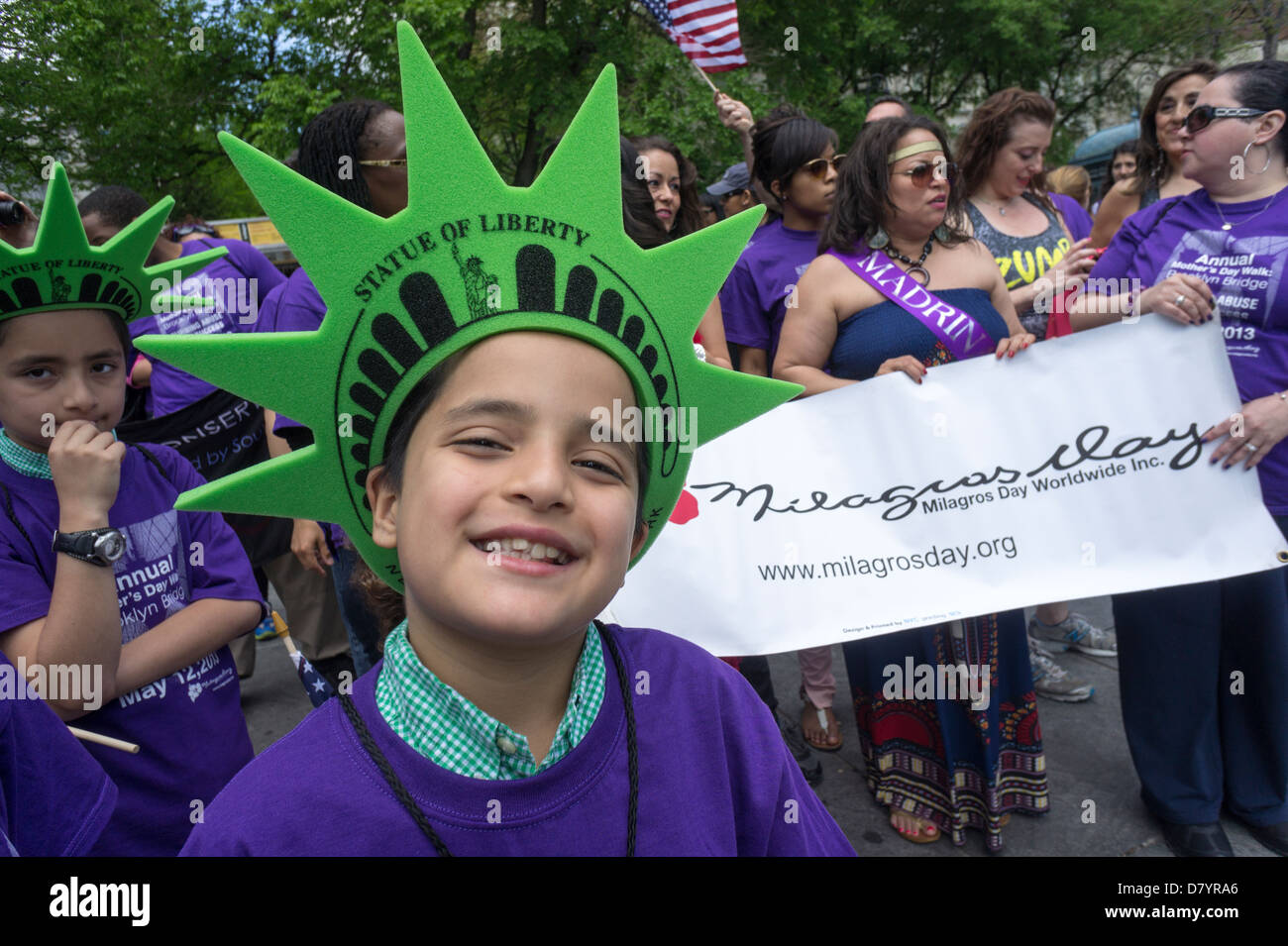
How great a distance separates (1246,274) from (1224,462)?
0.60 metres

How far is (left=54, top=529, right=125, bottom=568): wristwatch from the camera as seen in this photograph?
184 centimetres

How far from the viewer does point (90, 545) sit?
1841mm

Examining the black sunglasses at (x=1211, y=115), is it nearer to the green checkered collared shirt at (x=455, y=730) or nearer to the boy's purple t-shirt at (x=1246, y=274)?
the boy's purple t-shirt at (x=1246, y=274)

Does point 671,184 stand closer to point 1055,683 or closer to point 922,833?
point 922,833

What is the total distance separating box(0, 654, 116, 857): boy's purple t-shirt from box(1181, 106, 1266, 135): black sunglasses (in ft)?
11.6

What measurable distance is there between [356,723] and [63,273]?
1.38 metres

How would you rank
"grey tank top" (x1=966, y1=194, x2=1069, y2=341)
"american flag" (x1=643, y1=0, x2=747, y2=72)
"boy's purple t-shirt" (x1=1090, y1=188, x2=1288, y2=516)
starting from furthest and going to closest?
"american flag" (x1=643, y1=0, x2=747, y2=72) → "grey tank top" (x1=966, y1=194, x2=1069, y2=341) → "boy's purple t-shirt" (x1=1090, y1=188, x2=1288, y2=516)

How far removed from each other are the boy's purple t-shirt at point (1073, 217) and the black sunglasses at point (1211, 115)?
149 cm

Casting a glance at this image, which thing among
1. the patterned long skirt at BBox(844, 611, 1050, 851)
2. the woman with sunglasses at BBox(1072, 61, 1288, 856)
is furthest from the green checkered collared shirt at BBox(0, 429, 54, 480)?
the woman with sunglasses at BBox(1072, 61, 1288, 856)

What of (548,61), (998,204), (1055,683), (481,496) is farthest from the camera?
(548,61)

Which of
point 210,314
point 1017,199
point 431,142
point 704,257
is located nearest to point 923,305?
point 1017,199

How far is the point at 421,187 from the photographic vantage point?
1.20m


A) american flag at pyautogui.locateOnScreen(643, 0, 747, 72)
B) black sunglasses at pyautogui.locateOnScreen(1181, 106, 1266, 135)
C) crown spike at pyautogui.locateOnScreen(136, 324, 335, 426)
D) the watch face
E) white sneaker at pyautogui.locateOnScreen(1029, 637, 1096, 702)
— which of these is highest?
american flag at pyautogui.locateOnScreen(643, 0, 747, 72)

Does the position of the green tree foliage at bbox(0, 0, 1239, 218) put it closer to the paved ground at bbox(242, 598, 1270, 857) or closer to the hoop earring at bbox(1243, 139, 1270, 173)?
the paved ground at bbox(242, 598, 1270, 857)
